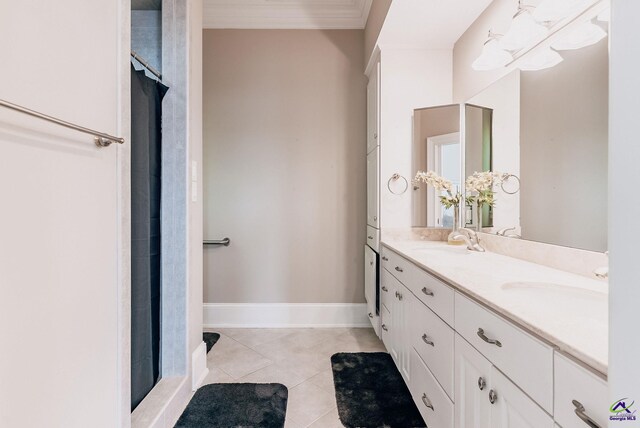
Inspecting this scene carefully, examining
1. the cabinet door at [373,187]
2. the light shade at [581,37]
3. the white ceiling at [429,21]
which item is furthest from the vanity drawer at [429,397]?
the white ceiling at [429,21]

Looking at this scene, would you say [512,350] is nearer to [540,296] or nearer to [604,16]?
[540,296]

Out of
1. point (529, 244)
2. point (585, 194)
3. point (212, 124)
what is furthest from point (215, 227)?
Answer: point (585, 194)

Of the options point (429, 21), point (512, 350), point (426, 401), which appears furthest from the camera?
point (429, 21)

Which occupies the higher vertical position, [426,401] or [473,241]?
[473,241]

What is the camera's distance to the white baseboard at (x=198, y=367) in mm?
1662

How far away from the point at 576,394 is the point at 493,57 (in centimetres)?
166

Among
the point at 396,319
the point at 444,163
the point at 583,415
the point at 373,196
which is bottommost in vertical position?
the point at 396,319

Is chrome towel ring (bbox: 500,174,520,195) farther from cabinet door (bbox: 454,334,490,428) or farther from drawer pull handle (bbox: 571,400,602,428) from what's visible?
drawer pull handle (bbox: 571,400,602,428)

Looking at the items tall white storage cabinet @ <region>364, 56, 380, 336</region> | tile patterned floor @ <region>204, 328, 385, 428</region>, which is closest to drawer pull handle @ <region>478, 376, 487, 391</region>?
tile patterned floor @ <region>204, 328, 385, 428</region>

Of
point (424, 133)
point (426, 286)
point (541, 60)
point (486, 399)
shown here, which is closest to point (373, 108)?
point (424, 133)

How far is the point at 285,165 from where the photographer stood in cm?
258

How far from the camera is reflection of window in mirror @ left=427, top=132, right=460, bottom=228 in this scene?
2.06 m

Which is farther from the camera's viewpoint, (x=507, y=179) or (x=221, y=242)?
(x=221, y=242)
